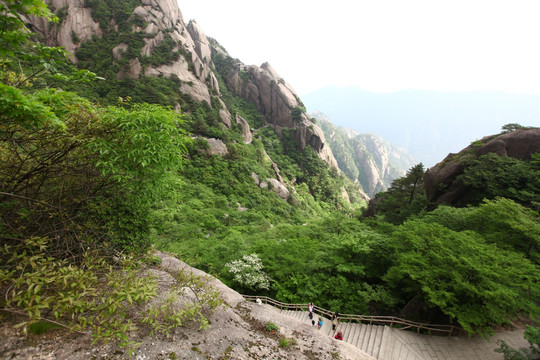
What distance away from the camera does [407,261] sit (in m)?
10.1

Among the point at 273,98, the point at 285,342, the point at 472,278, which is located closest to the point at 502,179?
the point at 472,278

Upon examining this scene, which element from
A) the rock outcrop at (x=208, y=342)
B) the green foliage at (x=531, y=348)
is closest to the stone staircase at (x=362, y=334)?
the rock outcrop at (x=208, y=342)

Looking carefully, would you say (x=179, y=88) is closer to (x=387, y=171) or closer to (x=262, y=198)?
(x=262, y=198)

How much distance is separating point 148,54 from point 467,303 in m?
51.3

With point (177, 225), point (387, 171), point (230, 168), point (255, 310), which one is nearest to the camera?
point (255, 310)

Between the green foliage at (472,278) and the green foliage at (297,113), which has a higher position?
the green foliage at (297,113)

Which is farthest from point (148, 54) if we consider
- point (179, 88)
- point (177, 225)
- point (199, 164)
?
point (177, 225)

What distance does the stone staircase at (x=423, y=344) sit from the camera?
352 inches

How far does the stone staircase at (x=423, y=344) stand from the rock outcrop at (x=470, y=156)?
39.8ft

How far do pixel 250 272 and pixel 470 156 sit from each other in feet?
70.2

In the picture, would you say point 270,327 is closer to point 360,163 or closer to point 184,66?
point 184,66

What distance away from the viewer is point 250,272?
14625 mm

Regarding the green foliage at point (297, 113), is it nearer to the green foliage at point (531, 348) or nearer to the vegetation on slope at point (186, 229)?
the vegetation on slope at point (186, 229)

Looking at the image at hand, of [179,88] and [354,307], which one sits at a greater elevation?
[179,88]
